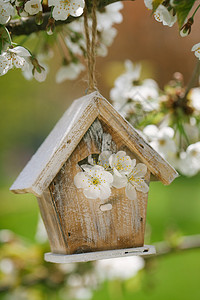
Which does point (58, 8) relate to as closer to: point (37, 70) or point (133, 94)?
point (37, 70)

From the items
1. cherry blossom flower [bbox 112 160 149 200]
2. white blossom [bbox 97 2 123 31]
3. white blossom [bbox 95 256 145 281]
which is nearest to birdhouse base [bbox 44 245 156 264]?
cherry blossom flower [bbox 112 160 149 200]

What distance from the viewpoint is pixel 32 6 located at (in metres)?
0.97

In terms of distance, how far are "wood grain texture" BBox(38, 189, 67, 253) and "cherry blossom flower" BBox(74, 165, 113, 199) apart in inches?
3.2

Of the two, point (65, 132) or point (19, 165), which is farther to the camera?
point (19, 165)

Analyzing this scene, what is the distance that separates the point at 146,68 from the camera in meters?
5.32

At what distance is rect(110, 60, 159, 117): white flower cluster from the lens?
1.58 meters

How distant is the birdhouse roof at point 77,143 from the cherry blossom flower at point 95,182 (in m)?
0.06

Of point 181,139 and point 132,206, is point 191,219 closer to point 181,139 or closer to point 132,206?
point 181,139

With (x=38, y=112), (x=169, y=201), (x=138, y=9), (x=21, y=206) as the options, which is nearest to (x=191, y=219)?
(x=169, y=201)

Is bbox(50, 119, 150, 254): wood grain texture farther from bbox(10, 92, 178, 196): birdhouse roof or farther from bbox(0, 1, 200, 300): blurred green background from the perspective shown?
bbox(0, 1, 200, 300): blurred green background

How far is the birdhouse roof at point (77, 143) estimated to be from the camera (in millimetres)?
1005

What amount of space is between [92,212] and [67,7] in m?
0.43

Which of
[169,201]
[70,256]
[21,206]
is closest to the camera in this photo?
[70,256]

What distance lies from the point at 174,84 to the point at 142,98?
13 cm
